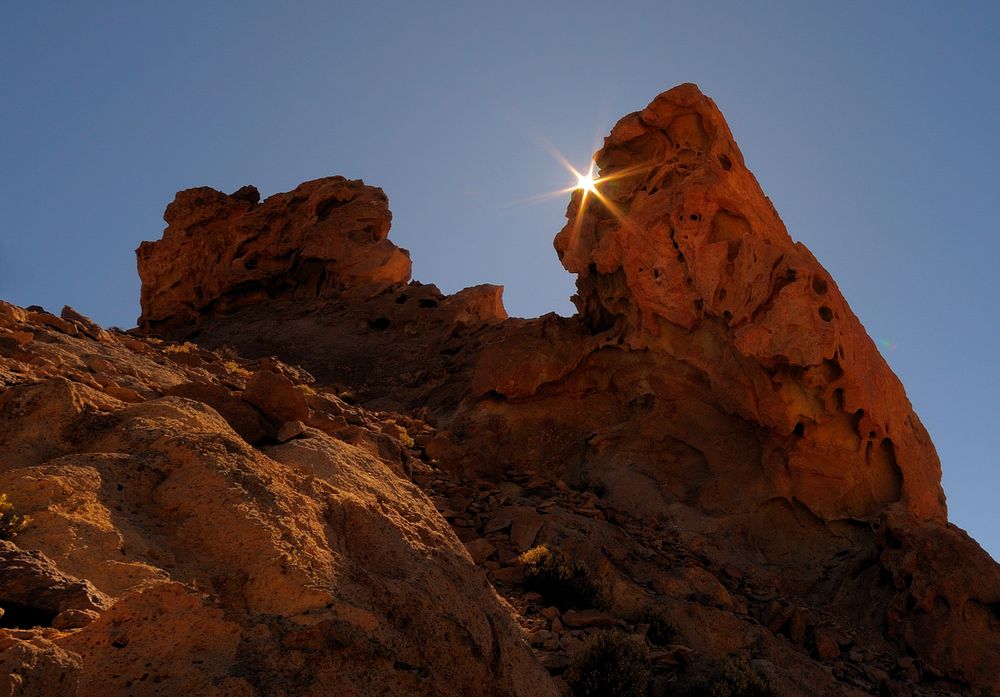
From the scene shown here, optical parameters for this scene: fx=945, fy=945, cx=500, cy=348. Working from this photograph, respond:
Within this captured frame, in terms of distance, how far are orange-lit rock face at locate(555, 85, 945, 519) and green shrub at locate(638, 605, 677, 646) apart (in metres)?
5.28

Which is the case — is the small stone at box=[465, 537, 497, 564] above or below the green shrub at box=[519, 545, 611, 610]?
above

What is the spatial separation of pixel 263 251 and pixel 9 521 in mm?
24383

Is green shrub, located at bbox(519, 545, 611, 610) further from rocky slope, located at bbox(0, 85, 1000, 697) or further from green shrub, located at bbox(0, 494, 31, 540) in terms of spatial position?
green shrub, located at bbox(0, 494, 31, 540)

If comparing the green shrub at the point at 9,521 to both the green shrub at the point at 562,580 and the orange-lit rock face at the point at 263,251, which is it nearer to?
the green shrub at the point at 562,580

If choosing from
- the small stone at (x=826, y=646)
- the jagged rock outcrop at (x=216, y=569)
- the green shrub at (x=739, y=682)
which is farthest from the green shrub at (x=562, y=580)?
the small stone at (x=826, y=646)

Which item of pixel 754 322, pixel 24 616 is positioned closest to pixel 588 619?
pixel 24 616

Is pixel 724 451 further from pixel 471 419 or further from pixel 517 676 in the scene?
pixel 517 676

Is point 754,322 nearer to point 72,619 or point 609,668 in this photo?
point 609,668

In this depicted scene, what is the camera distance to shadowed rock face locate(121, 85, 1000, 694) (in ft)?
40.4

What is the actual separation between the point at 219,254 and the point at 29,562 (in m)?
25.8

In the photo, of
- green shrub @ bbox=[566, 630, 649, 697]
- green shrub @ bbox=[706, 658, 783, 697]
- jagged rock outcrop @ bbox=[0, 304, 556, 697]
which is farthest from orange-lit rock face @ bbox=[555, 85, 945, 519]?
jagged rock outcrop @ bbox=[0, 304, 556, 697]

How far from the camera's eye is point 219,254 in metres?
29.0

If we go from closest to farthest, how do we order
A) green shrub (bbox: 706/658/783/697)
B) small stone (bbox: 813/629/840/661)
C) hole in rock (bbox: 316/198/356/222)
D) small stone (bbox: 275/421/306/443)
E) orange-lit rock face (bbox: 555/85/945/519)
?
1. small stone (bbox: 275/421/306/443)
2. green shrub (bbox: 706/658/783/697)
3. small stone (bbox: 813/629/840/661)
4. orange-lit rock face (bbox: 555/85/945/519)
5. hole in rock (bbox: 316/198/356/222)

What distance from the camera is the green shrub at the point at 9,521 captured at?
464 cm
